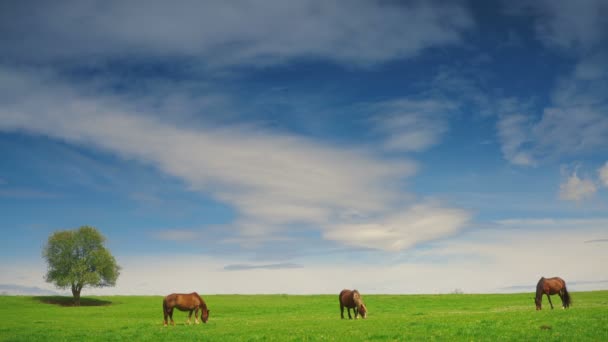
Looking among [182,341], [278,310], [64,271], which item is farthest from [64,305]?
[182,341]

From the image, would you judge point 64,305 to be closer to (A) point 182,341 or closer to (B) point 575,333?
(A) point 182,341

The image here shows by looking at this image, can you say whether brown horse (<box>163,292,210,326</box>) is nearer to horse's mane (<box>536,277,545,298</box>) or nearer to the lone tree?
horse's mane (<box>536,277,545,298</box>)

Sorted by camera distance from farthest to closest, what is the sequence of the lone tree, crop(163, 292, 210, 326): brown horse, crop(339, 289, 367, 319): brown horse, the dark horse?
the lone tree < the dark horse < crop(163, 292, 210, 326): brown horse < crop(339, 289, 367, 319): brown horse

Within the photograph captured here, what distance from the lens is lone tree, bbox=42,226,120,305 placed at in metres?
88.9

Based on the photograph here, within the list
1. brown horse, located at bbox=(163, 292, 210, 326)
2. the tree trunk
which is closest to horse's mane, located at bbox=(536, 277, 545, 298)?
brown horse, located at bbox=(163, 292, 210, 326)

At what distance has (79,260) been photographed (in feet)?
296

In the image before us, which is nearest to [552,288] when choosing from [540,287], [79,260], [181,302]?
[540,287]

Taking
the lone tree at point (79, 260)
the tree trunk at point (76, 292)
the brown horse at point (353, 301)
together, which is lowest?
the brown horse at point (353, 301)

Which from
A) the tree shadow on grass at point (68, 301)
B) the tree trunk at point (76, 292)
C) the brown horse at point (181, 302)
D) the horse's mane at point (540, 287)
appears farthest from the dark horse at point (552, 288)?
the tree trunk at point (76, 292)

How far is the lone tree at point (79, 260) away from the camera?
292ft

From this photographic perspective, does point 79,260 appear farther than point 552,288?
Yes

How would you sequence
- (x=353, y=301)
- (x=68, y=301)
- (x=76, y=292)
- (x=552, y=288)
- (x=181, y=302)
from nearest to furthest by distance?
1. (x=353, y=301)
2. (x=181, y=302)
3. (x=552, y=288)
4. (x=76, y=292)
5. (x=68, y=301)

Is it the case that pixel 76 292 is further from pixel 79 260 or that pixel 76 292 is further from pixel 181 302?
pixel 181 302

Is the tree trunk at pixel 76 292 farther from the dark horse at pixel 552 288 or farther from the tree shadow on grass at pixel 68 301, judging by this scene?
the dark horse at pixel 552 288
